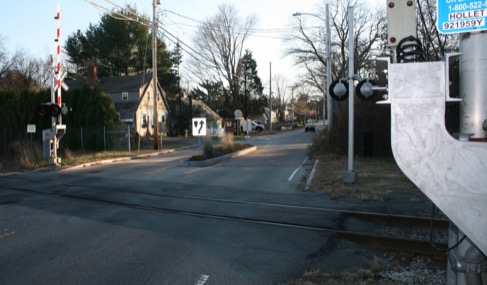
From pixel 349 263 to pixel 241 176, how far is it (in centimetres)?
893

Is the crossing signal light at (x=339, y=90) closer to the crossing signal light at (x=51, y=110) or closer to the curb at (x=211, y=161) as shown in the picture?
the curb at (x=211, y=161)

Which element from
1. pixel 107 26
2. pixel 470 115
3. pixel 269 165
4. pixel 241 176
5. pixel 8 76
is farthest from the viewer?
pixel 107 26

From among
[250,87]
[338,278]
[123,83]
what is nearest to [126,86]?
[123,83]

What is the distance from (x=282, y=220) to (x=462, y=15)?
5137 millimetres

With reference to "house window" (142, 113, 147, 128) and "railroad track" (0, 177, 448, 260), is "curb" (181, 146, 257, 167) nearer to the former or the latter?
"railroad track" (0, 177, 448, 260)

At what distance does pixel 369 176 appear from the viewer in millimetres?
12828

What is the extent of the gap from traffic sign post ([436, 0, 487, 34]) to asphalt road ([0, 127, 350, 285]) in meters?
3.09

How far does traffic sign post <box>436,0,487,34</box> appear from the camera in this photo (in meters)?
2.79

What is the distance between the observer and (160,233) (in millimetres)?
6586

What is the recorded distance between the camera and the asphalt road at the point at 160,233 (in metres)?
4.90

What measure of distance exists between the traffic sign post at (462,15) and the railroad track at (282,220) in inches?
134

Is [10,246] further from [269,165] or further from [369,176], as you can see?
[269,165]

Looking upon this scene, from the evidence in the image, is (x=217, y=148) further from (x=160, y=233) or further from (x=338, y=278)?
(x=338, y=278)

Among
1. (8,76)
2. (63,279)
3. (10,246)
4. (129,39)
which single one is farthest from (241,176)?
(129,39)
